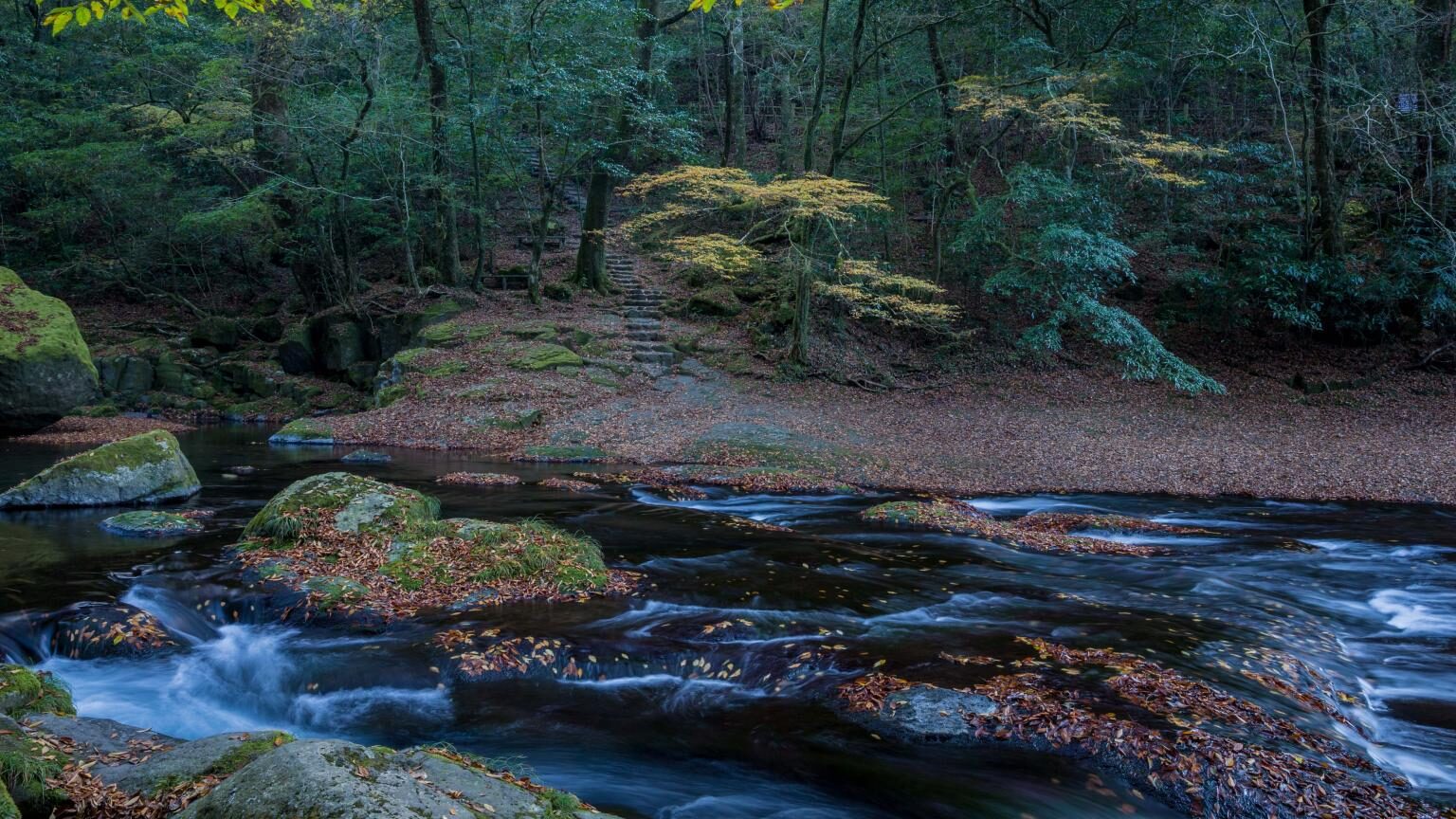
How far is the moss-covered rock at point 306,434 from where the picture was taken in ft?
57.8

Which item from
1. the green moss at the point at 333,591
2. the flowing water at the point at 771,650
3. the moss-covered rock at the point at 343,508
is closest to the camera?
the flowing water at the point at 771,650

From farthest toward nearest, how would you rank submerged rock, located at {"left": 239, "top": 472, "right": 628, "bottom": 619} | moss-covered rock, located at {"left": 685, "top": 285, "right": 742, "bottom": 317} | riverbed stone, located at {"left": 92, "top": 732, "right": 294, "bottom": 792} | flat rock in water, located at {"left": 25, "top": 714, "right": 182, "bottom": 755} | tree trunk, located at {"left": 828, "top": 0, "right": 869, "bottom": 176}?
moss-covered rock, located at {"left": 685, "top": 285, "right": 742, "bottom": 317} < tree trunk, located at {"left": 828, "top": 0, "right": 869, "bottom": 176} < submerged rock, located at {"left": 239, "top": 472, "right": 628, "bottom": 619} < flat rock in water, located at {"left": 25, "top": 714, "right": 182, "bottom": 755} < riverbed stone, located at {"left": 92, "top": 732, "right": 294, "bottom": 792}

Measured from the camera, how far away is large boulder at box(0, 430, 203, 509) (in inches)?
426

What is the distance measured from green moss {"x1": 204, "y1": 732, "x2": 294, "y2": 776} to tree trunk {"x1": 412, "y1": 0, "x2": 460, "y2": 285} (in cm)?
1956

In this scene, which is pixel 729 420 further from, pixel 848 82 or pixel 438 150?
pixel 438 150

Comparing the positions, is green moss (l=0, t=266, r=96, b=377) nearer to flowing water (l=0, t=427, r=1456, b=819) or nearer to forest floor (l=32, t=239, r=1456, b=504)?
forest floor (l=32, t=239, r=1456, b=504)

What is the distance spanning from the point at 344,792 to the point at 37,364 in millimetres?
18225

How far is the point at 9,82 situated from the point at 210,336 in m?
9.90

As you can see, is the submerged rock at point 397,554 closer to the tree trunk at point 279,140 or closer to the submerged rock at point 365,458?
the submerged rock at point 365,458

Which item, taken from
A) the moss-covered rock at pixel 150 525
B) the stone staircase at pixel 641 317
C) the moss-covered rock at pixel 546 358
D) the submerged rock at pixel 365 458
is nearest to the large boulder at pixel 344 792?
the moss-covered rock at pixel 150 525

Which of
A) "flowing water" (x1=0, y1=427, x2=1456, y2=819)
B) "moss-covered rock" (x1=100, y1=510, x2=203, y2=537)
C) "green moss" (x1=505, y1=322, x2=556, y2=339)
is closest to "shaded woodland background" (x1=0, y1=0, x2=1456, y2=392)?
"green moss" (x1=505, y1=322, x2=556, y2=339)

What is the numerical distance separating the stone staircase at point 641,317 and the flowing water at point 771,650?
35.9 ft

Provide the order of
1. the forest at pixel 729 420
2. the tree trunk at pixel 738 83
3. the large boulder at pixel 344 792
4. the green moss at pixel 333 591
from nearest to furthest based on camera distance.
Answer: the large boulder at pixel 344 792 < the forest at pixel 729 420 < the green moss at pixel 333 591 < the tree trunk at pixel 738 83

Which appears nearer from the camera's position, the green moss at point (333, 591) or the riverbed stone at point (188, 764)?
the riverbed stone at point (188, 764)
